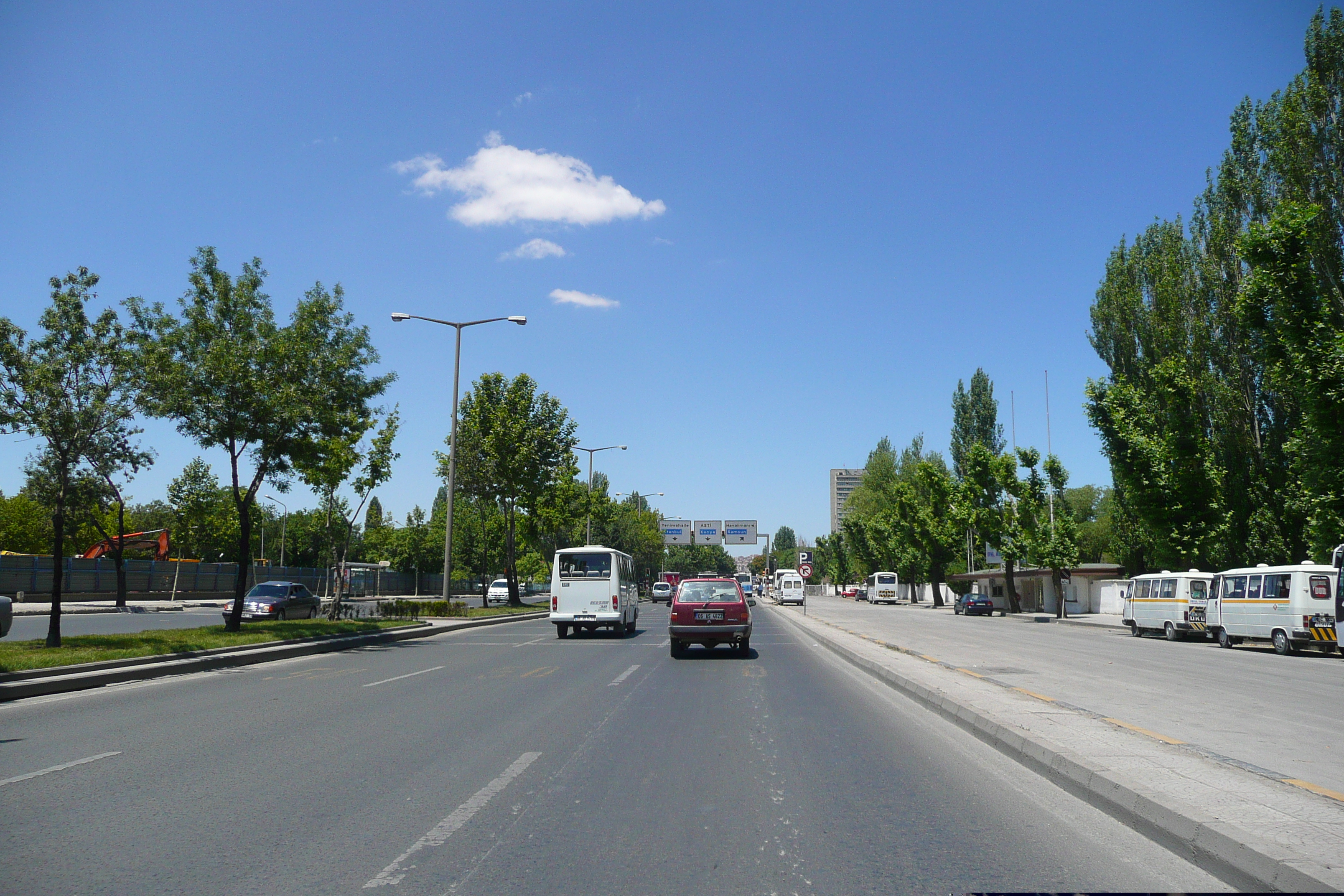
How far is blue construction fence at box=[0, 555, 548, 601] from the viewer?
4350cm

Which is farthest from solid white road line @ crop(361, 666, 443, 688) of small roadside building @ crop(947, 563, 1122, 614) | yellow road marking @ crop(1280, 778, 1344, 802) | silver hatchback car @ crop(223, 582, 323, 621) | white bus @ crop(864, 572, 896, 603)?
white bus @ crop(864, 572, 896, 603)

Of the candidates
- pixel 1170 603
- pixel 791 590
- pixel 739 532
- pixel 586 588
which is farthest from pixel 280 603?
pixel 739 532

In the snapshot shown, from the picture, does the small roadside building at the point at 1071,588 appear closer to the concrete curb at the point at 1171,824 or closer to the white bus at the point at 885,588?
the white bus at the point at 885,588

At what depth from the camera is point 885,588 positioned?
85562 mm

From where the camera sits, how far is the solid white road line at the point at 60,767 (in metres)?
6.93

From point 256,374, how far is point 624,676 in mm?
12336

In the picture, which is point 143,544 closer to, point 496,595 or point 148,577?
point 148,577

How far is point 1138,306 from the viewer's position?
40250 mm

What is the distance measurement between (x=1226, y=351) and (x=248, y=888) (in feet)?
132

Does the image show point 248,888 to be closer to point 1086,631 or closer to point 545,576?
point 1086,631

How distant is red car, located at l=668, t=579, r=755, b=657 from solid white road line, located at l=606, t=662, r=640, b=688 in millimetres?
1635

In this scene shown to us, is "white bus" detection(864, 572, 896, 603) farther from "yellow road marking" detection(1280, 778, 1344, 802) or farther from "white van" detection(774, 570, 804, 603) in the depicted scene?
"yellow road marking" detection(1280, 778, 1344, 802)

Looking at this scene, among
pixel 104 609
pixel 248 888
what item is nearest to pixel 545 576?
pixel 104 609

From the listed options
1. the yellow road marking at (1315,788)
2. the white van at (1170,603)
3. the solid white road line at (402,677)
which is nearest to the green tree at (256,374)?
the solid white road line at (402,677)
